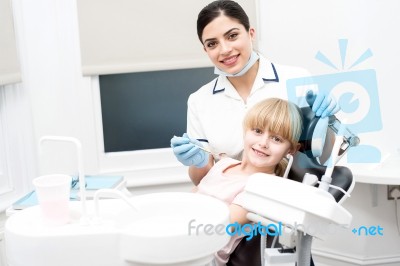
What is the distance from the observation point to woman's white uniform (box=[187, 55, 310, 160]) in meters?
1.42

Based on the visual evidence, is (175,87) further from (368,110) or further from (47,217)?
(47,217)

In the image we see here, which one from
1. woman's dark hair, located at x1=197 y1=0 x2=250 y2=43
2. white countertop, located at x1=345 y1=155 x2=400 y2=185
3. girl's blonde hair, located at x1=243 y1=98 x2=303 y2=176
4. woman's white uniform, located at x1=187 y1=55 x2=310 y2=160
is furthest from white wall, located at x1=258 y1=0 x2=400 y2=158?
girl's blonde hair, located at x1=243 y1=98 x2=303 y2=176

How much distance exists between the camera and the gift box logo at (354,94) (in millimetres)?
1420

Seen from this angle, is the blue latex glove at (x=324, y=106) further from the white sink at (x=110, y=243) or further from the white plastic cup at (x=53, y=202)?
the white plastic cup at (x=53, y=202)

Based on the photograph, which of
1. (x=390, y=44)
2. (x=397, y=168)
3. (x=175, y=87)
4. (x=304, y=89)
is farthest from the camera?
(x=175, y=87)

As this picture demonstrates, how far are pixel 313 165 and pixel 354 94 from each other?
0.66 m

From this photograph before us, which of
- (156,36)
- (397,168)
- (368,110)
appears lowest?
(397,168)

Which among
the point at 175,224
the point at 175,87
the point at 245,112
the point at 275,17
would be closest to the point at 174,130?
the point at 175,87

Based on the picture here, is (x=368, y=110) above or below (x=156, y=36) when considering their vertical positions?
below

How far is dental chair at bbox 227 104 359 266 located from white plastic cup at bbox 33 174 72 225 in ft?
1.70

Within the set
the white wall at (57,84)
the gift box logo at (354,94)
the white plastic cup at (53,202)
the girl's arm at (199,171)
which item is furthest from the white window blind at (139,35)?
the white plastic cup at (53,202)

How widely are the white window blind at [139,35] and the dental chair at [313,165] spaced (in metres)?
1.00

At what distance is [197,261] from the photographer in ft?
2.83

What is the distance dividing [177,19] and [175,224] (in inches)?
54.5
